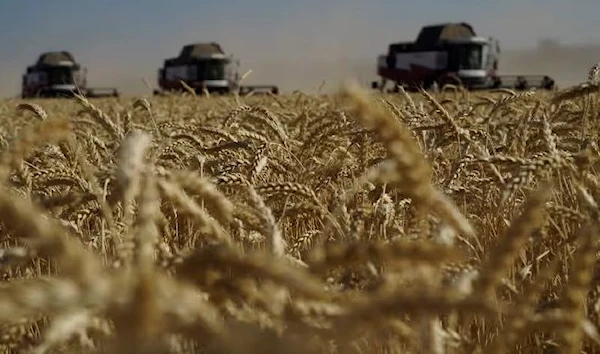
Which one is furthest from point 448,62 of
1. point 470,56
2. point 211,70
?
point 211,70

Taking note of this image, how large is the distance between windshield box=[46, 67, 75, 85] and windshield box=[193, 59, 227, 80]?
7282 millimetres

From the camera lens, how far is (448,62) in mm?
34844

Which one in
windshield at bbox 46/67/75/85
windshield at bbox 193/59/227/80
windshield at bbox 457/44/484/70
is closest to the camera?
windshield at bbox 457/44/484/70

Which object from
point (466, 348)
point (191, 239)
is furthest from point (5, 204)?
point (191, 239)

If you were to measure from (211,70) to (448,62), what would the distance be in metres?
11.2

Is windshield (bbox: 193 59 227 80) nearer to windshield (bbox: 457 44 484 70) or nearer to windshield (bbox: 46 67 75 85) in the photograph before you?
windshield (bbox: 46 67 75 85)

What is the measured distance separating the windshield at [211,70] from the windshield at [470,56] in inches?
445

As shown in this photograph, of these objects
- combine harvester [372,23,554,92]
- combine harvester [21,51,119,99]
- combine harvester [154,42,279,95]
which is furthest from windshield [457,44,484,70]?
combine harvester [21,51,119,99]

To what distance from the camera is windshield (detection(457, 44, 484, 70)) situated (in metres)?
34.2

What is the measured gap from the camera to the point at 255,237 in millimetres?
2373

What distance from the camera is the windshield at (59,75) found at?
42688mm

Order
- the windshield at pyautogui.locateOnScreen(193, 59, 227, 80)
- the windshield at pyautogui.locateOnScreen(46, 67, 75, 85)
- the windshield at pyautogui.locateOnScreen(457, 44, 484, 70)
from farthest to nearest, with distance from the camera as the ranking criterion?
the windshield at pyautogui.locateOnScreen(46, 67, 75, 85) → the windshield at pyautogui.locateOnScreen(193, 59, 227, 80) → the windshield at pyautogui.locateOnScreen(457, 44, 484, 70)

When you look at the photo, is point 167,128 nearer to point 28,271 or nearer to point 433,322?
point 28,271

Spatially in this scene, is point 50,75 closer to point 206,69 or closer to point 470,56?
point 206,69
